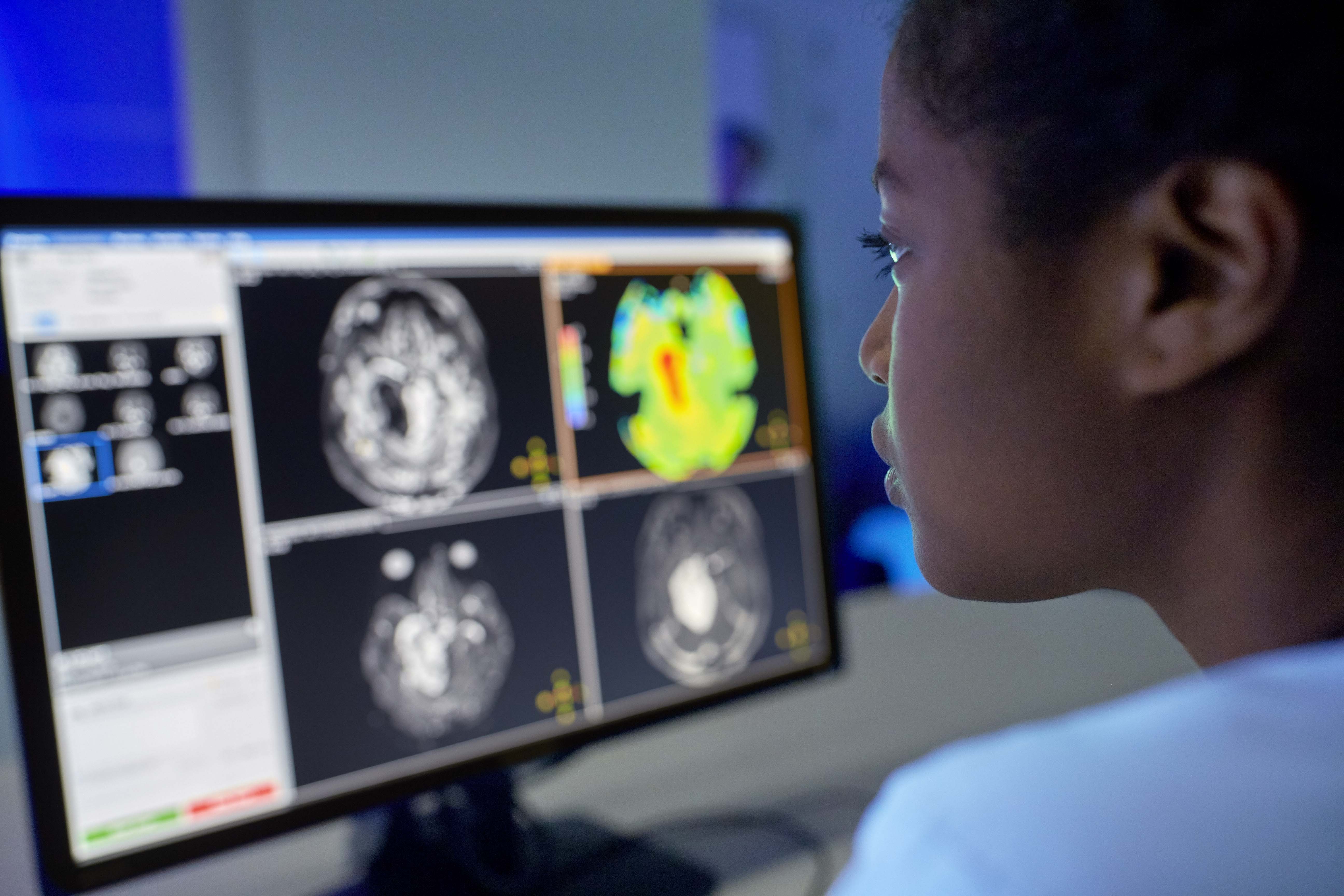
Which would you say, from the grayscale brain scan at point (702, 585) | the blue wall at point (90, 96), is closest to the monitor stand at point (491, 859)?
the grayscale brain scan at point (702, 585)

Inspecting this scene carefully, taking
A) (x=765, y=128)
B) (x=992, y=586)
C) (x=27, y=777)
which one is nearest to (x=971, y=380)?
(x=992, y=586)

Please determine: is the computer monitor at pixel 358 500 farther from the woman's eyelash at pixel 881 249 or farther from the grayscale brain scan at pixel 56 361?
the woman's eyelash at pixel 881 249

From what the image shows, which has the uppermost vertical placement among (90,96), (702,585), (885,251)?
(90,96)

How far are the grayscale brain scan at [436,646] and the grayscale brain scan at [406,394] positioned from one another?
0.15 feet

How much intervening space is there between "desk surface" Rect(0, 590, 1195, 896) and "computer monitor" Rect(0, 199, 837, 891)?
0.06 metres

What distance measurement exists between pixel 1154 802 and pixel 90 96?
4.35 feet

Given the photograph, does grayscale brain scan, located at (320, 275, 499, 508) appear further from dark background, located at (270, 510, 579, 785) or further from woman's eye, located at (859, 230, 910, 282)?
woman's eye, located at (859, 230, 910, 282)

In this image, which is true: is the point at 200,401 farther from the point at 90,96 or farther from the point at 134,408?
the point at 90,96

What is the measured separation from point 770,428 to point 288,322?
400mm

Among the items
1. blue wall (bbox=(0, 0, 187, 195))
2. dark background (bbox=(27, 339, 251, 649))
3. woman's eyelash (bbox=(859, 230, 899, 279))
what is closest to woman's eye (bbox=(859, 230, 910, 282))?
woman's eyelash (bbox=(859, 230, 899, 279))

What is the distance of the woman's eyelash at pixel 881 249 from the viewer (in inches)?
17.1

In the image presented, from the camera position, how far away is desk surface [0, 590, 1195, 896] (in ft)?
2.30

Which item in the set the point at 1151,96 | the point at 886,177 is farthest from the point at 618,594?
the point at 1151,96

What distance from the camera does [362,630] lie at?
0.62 m
